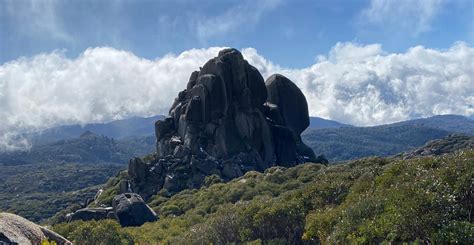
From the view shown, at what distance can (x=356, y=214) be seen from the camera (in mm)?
29359

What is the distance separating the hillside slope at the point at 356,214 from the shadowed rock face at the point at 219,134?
100ft

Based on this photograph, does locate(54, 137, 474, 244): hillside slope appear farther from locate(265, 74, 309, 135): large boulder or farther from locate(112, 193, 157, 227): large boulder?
locate(265, 74, 309, 135): large boulder

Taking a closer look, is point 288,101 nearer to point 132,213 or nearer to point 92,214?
point 92,214

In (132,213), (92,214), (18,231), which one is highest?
(18,231)

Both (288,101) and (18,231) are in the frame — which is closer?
(18,231)

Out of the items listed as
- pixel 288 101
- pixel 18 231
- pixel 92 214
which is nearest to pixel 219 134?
pixel 288 101

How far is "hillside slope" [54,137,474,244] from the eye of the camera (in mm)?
25109

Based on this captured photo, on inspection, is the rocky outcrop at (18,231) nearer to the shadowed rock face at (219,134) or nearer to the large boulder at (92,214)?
the large boulder at (92,214)

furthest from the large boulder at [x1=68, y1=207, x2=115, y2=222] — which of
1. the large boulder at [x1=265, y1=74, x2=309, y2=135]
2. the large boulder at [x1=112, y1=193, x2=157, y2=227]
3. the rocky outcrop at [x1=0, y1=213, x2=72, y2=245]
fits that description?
the large boulder at [x1=265, y1=74, x2=309, y2=135]

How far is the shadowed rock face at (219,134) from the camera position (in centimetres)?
10231

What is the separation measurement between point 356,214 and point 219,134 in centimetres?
7960

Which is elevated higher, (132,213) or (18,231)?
(18,231)

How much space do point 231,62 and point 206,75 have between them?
23.3 ft

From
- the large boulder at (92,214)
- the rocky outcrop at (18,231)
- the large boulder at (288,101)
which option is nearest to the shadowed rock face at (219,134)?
the large boulder at (288,101)
